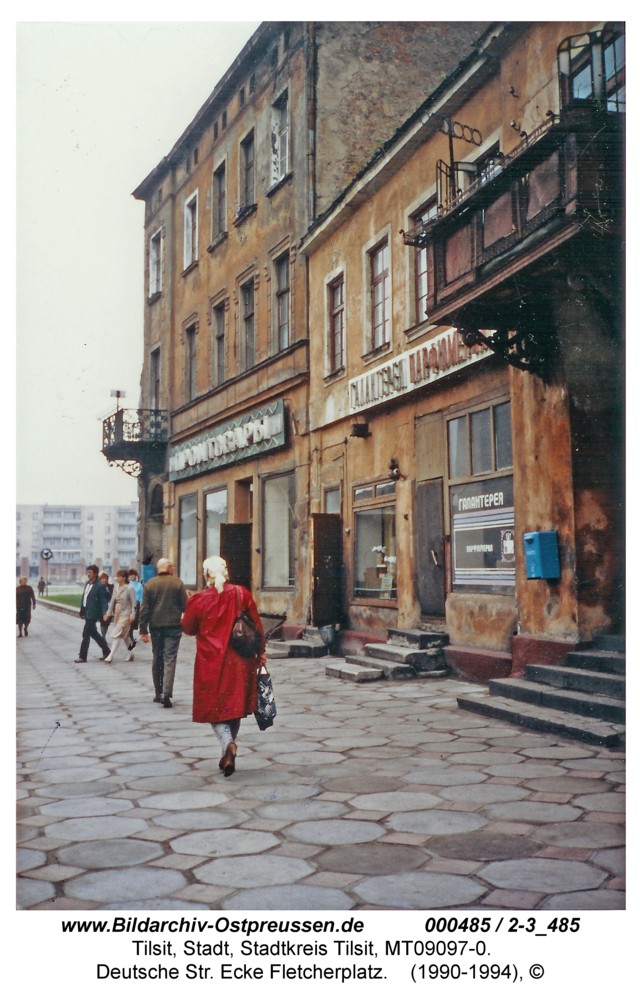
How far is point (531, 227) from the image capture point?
7.20 meters

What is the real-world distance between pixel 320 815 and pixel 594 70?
6700mm

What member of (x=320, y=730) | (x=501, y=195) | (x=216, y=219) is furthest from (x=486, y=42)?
(x=216, y=219)

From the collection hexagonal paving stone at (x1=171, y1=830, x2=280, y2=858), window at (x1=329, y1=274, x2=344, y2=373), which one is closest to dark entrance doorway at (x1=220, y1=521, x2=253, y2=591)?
window at (x1=329, y1=274, x2=344, y2=373)

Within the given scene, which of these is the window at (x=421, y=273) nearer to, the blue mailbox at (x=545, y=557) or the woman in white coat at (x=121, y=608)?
the blue mailbox at (x=545, y=557)

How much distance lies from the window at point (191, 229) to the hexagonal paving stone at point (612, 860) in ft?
64.4

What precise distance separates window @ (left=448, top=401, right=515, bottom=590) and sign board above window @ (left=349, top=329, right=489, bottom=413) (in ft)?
2.24

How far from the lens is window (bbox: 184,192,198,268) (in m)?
21.1

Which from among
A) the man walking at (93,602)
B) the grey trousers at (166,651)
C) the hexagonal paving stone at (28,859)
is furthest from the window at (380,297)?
the hexagonal paving stone at (28,859)

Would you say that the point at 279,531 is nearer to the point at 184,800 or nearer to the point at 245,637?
the point at 245,637

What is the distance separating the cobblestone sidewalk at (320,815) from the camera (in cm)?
364

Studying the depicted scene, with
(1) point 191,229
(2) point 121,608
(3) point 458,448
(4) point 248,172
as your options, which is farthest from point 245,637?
(1) point 191,229
